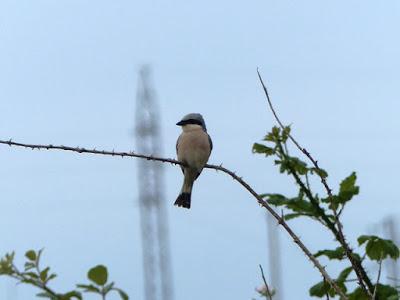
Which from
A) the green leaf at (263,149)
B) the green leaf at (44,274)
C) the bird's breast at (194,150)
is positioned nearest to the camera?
the green leaf at (44,274)

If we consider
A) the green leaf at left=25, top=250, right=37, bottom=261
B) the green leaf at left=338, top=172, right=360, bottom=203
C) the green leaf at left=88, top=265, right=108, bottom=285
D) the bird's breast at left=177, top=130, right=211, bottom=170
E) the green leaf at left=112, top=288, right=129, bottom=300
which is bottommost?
the green leaf at left=112, top=288, right=129, bottom=300

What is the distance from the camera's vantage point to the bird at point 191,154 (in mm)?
7166

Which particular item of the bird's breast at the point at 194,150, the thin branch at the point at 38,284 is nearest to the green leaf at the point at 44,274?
the thin branch at the point at 38,284

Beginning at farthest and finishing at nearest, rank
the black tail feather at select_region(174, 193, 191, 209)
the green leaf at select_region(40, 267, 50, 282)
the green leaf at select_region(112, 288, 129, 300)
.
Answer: the black tail feather at select_region(174, 193, 191, 209), the green leaf at select_region(40, 267, 50, 282), the green leaf at select_region(112, 288, 129, 300)

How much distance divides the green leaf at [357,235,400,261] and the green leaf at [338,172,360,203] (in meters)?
0.23

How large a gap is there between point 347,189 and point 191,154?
4811mm

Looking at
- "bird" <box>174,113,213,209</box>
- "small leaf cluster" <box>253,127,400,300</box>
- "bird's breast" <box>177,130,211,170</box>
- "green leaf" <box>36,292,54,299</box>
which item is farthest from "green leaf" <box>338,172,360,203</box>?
"bird's breast" <box>177,130,211,170</box>

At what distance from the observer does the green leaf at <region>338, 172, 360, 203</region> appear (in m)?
2.36

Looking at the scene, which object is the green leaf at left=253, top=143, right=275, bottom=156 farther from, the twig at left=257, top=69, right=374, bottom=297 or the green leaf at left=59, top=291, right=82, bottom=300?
the green leaf at left=59, top=291, right=82, bottom=300

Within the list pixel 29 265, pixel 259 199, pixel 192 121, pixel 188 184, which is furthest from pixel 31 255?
pixel 192 121

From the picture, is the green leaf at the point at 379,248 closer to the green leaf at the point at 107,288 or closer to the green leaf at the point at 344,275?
the green leaf at the point at 344,275

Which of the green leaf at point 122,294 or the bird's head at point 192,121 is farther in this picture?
the bird's head at point 192,121

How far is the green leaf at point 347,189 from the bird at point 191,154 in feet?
14.8

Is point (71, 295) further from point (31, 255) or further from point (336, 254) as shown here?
point (336, 254)
